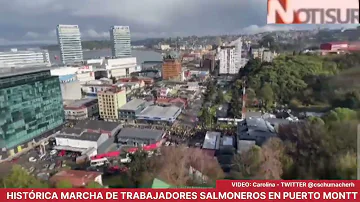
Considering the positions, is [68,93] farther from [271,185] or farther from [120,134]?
[271,185]

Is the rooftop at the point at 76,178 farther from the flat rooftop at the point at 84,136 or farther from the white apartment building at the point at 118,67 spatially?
the white apartment building at the point at 118,67

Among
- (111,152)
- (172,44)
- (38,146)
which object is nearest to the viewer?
(111,152)

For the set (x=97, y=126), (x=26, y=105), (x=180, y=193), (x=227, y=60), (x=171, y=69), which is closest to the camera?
(x=180, y=193)

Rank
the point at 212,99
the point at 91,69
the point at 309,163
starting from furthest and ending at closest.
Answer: the point at 91,69, the point at 212,99, the point at 309,163

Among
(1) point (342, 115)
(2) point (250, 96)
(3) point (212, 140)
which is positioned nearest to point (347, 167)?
(1) point (342, 115)

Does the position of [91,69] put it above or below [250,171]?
above

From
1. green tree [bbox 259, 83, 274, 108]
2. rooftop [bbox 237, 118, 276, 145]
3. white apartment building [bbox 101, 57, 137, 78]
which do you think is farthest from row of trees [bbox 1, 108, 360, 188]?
white apartment building [bbox 101, 57, 137, 78]

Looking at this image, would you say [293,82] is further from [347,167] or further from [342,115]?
[347,167]

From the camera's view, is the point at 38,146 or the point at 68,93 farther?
the point at 68,93

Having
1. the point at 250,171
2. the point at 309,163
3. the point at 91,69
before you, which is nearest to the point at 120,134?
the point at 250,171
